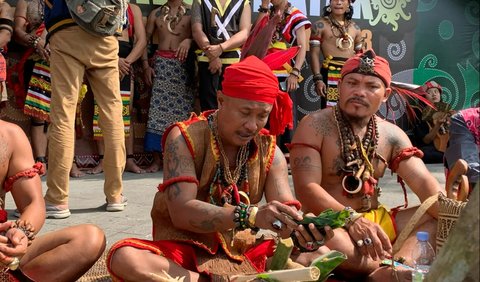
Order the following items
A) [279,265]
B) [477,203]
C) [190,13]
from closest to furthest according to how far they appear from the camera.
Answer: [477,203] → [279,265] → [190,13]

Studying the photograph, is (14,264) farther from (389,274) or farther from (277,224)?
(389,274)

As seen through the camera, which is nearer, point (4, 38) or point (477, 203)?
point (477, 203)

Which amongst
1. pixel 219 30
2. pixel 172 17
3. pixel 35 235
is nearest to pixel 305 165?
pixel 35 235

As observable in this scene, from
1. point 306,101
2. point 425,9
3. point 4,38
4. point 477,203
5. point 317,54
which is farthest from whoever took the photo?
point 425,9

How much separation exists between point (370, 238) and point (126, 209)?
2.70m

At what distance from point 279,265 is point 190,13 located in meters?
Answer: 4.69

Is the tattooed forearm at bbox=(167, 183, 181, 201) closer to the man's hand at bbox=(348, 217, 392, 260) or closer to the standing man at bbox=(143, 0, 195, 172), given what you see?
the man's hand at bbox=(348, 217, 392, 260)

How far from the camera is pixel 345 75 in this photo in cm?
416

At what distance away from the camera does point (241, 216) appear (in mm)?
3098

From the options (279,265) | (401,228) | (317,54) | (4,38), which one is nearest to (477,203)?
(279,265)

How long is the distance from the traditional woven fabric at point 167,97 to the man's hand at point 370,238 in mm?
4436

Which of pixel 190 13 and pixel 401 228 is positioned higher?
pixel 190 13

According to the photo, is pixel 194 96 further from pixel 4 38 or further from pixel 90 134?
pixel 4 38

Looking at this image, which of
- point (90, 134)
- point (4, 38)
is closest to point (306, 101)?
point (90, 134)
